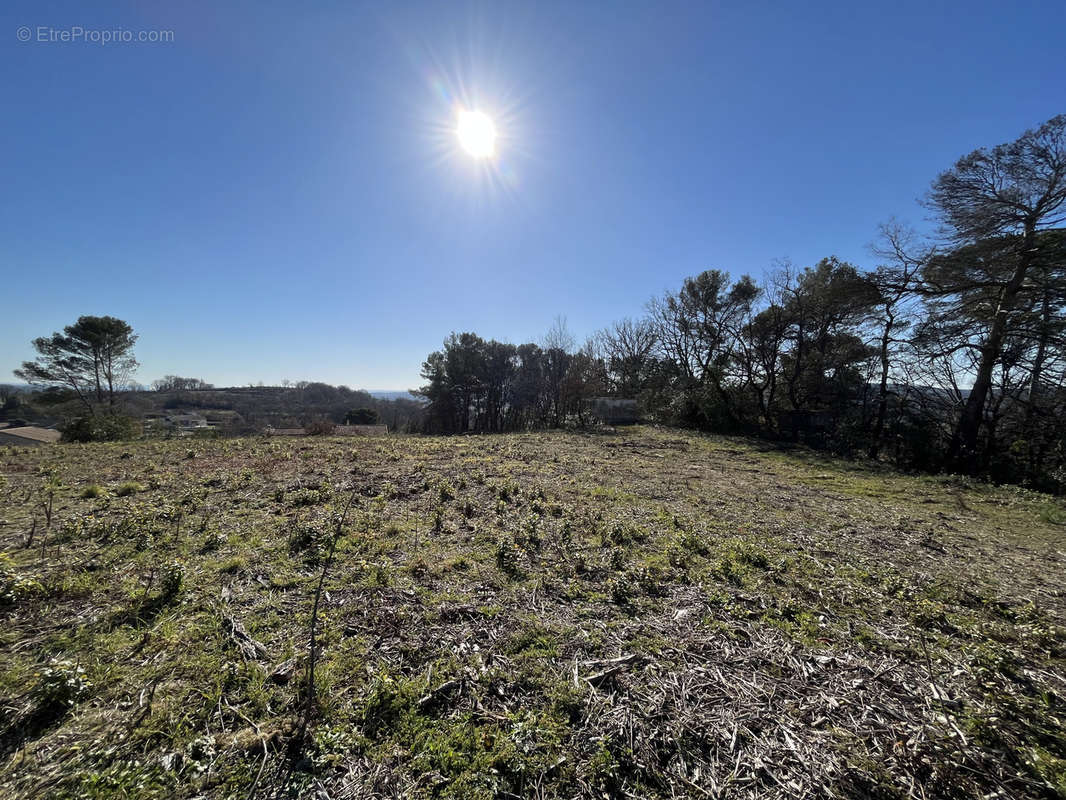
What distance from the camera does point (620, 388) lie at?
21812 millimetres

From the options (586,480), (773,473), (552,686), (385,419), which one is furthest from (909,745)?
(385,419)

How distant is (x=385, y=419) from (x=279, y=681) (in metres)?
29.4

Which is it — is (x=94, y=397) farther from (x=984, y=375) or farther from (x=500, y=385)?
(x=984, y=375)

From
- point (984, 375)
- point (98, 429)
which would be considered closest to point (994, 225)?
point (984, 375)

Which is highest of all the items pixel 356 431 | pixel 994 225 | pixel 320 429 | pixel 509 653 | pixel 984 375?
pixel 994 225

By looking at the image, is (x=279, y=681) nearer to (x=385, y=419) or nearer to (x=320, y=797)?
(x=320, y=797)

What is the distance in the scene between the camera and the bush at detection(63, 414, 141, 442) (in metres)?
10.9

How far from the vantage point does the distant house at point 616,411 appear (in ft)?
63.4

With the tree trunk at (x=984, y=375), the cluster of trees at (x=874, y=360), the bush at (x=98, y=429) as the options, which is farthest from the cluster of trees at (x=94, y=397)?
the tree trunk at (x=984, y=375)

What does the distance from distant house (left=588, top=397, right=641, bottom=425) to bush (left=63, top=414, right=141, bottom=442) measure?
1823cm

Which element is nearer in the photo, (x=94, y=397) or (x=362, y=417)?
(x=94, y=397)

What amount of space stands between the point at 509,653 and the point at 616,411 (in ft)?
58.9

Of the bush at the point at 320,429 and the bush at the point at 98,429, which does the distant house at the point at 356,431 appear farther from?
the bush at the point at 98,429

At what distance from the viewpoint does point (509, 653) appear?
230 cm
